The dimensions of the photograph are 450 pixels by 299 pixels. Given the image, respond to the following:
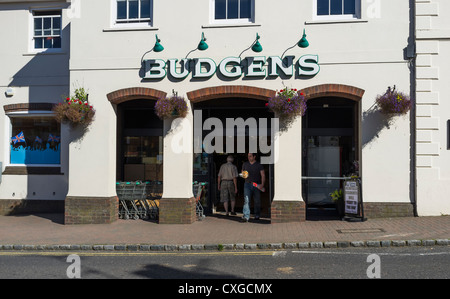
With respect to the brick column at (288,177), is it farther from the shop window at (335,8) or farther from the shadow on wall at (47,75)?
the shadow on wall at (47,75)

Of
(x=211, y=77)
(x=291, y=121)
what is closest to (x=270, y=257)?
(x=291, y=121)

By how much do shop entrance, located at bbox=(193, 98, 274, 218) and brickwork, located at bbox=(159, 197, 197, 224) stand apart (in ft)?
5.64

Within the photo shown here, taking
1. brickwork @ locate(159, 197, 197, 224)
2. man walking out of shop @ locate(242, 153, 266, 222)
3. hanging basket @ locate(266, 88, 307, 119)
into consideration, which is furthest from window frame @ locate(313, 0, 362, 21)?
brickwork @ locate(159, 197, 197, 224)

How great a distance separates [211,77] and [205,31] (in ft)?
3.82

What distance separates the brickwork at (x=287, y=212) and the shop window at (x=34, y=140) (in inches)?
271

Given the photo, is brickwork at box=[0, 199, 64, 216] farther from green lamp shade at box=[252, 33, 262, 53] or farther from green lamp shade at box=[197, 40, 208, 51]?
green lamp shade at box=[252, 33, 262, 53]

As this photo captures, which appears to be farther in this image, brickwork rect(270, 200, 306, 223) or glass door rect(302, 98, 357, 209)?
glass door rect(302, 98, 357, 209)

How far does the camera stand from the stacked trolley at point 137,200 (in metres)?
11.8

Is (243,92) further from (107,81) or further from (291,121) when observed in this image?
(107,81)

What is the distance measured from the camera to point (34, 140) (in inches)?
531

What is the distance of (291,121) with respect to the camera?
1095 cm

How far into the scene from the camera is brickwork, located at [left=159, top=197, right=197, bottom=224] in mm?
11031

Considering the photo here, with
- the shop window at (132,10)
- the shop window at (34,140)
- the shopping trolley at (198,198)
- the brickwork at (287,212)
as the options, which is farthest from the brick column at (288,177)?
the shop window at (34,140)

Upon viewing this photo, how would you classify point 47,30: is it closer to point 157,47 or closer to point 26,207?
point 157,47
